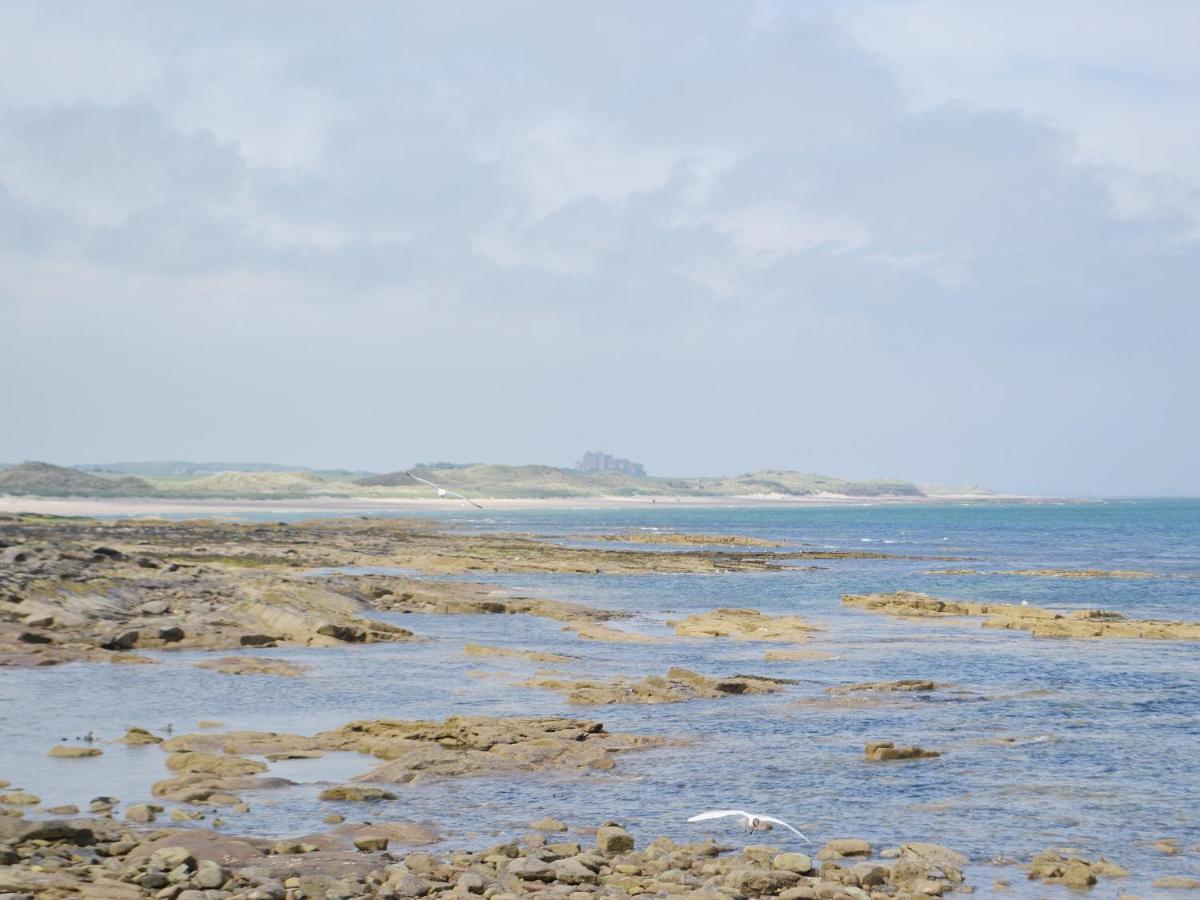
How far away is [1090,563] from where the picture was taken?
74562 mm

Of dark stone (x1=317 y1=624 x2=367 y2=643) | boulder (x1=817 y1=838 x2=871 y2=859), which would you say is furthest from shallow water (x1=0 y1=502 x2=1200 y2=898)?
dark stone (x1=317 y1=624 x2=367 y2=643)

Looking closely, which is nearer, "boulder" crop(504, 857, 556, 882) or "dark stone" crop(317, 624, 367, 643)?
"boulder" crop(504, 857, 556, 882)

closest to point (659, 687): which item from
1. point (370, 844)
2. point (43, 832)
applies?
point (370, 844)

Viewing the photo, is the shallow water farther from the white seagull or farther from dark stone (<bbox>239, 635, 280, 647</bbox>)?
dark stone (<bbox>239, 635, 280, 647</bbox>)

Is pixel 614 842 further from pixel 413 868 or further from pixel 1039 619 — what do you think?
pixel 1039 619

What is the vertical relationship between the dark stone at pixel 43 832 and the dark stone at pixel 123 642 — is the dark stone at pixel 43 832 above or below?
above

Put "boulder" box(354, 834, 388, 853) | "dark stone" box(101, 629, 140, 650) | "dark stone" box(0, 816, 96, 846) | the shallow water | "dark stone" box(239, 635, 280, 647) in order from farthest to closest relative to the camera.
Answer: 1. "dark stone" box(239, 635, 280, 647)
2. "dark stone" box(101, 629, 140, 650)
3. the shallow water
4. "boulder" box(354, 834, 388, 853)
5. "dark stone" box(0, 816, 96, 846)

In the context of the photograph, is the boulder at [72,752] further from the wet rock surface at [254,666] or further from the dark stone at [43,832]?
the wet rock surface at [254,666]

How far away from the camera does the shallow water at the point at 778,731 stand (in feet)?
52.4

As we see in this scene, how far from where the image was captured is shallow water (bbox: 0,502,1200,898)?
629 inches

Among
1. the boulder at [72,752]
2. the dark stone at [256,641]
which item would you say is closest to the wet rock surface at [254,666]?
the dark stone at [256,641]

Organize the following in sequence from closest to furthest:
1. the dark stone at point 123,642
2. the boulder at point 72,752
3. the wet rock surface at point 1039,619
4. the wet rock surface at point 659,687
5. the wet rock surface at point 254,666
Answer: the boulder at point 72,752, the wet rock surface at point 659,687, the wet rock surface at point 254,666, the dark stone at point 123,642, the wet rock surface at point 1039,619

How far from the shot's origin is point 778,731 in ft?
72.3

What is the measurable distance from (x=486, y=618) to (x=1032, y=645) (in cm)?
1789
